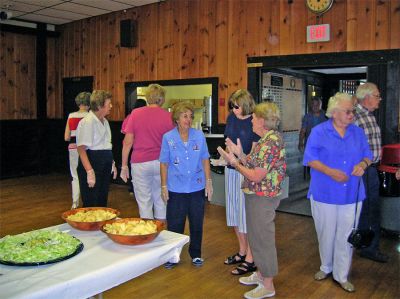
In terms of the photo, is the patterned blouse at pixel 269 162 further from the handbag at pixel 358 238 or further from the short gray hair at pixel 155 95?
the short gray hair at pixel 155 95

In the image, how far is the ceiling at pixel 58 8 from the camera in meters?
6.84

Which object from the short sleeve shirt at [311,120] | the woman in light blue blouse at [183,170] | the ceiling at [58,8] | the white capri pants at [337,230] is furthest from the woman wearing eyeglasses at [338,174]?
the ceiling at [58,8]

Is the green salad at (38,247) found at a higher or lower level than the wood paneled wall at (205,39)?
lower

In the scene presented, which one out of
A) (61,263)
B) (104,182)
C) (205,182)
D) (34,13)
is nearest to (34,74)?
(34,13)

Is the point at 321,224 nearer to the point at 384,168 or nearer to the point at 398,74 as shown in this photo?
the point at 384,168

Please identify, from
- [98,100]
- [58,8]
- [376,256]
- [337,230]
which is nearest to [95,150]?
[98,100]

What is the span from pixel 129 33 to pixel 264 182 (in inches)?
203

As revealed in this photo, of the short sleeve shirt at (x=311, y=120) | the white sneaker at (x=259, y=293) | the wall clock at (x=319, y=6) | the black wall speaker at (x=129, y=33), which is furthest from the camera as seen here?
the black wall speaker at (x=129, y=33)

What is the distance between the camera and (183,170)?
10.7 ft

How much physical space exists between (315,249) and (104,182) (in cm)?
209

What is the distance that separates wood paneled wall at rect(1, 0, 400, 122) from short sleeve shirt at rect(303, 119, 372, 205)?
6.87 ft

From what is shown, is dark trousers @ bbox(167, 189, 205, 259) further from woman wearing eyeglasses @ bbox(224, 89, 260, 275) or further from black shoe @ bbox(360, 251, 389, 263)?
black shoe @ bbox(360, 251, 389, 263)

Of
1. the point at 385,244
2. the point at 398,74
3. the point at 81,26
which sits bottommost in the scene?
the point at 385,244

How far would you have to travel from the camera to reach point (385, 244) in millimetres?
4215
